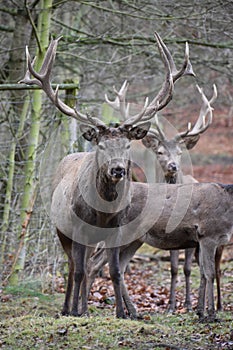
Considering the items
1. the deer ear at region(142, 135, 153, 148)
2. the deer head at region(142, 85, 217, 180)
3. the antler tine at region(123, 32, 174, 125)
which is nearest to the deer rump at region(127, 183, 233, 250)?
the antler tine at region(123, 32, 174, 125)

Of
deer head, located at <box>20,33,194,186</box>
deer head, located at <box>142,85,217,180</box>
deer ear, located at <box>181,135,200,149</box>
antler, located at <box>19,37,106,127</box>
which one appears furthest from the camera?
deer ear, located at <box>181,135,200,149</box>

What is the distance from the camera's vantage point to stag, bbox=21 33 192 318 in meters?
8.06

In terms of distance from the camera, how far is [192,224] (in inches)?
367

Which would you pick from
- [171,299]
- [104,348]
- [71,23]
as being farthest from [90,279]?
[71,23]

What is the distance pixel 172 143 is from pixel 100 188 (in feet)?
13.3

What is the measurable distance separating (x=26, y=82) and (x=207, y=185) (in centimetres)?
266

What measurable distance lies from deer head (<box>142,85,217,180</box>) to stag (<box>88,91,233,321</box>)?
1797 millimetres

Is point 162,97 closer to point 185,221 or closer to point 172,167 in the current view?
point 185,221

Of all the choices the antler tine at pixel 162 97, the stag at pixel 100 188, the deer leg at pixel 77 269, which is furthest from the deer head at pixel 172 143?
the deer leg at pixel 77 269

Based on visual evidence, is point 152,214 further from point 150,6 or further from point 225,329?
point 150,6

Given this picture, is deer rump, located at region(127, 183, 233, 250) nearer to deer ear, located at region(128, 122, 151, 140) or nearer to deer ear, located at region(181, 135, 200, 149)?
deer ear, located at region(128, 122, 151, 140)

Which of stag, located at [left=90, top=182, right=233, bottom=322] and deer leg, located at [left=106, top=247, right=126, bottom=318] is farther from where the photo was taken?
stag, located at [left=90, top=182, right=233, bottom=322]

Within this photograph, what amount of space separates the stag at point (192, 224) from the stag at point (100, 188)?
1.00m

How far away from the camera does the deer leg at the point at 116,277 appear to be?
8180 mm
